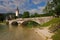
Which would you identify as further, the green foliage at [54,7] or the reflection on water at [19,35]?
the green foliage at [54,7]

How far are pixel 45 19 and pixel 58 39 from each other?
A: 41.2 m

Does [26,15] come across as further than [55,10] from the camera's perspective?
Yes

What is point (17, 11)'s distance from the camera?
12475 cm

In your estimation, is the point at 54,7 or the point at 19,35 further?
the point at 54,7

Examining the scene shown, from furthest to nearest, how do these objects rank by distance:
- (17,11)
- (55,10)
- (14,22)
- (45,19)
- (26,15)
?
1. (17,11)
2. (26,15)
3. (14,22)
4. (55,10)
5. (45,19)

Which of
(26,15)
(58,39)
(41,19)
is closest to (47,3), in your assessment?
(41,19)

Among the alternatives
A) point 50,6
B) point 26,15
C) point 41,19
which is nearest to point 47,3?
point 50,6

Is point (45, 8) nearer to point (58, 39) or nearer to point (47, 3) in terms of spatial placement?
point (47, 3)

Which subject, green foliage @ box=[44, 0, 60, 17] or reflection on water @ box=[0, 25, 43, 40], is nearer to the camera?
reflection on water @ box=[0, 25, 43, 40]

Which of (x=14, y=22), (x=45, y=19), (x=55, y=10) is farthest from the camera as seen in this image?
(x=14, y=22)

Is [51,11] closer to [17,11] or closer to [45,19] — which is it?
[45,19]

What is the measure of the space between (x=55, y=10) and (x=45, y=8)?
3.88m

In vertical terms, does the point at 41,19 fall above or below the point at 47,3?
below

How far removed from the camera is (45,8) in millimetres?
64625
